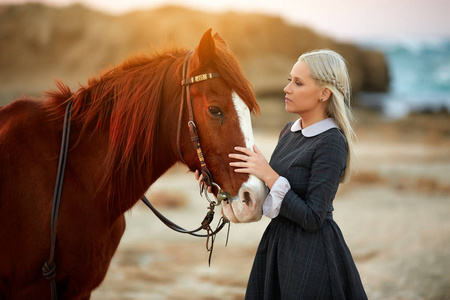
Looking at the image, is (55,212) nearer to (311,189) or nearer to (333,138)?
(311,189)

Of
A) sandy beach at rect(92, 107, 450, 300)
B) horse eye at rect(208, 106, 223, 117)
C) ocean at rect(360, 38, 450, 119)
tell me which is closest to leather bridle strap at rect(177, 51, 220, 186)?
horse eye at rect(208, 106, 223, 117)

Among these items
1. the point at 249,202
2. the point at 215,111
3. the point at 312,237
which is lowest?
the point at 312,237

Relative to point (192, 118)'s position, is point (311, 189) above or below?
below

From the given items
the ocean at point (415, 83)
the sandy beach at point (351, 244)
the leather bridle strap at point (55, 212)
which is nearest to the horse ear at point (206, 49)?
the leather bridle strap at point (55, 212)

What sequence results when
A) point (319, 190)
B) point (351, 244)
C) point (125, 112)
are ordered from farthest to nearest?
1. point (351, 244)
2. point (125, 112)
3. point (319, 190)

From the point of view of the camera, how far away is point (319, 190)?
1.79 meters

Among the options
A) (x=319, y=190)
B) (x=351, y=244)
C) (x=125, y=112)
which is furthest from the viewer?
(x=351, y=244)

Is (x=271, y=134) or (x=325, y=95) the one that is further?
(x=271, y=134)

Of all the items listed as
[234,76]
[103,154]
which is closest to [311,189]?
[234,76]

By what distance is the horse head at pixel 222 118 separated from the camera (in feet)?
6.12

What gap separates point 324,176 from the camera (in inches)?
70.7

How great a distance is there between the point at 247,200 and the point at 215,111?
50 centimetres

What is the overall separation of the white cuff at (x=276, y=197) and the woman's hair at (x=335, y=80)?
40 centimetres

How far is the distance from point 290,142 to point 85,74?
29027mm
